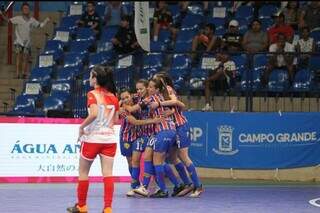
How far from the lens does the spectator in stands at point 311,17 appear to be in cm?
2076

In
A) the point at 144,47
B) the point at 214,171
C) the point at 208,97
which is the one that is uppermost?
the point at 144,47

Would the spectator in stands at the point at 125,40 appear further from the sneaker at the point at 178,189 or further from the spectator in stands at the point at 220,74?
the sneaker at the point at 178,189

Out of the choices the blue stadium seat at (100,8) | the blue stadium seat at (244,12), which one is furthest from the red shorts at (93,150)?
the blue stadium seat at (100,8)

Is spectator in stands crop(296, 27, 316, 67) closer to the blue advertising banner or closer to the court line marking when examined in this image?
the blue advertising banner

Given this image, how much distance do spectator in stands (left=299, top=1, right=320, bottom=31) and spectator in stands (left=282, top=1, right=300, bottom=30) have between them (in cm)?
27

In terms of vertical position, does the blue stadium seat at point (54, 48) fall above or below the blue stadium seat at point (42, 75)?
above

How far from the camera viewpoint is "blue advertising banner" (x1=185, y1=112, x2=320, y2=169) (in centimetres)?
1681

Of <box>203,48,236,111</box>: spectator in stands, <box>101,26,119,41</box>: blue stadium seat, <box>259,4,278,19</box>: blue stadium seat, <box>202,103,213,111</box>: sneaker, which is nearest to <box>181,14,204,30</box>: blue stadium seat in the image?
<box>259,4,278,19</box>: blue stadium seat

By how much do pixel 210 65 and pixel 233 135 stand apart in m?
2.27

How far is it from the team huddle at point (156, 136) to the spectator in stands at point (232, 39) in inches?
263

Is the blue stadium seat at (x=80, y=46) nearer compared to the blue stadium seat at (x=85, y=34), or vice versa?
the blue stadium seat at (x=80, y=46)

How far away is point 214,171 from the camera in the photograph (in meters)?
17.0

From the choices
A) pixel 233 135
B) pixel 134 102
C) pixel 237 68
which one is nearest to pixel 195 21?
pixel 237 68

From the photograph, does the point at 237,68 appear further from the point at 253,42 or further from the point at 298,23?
the point at 298,23
